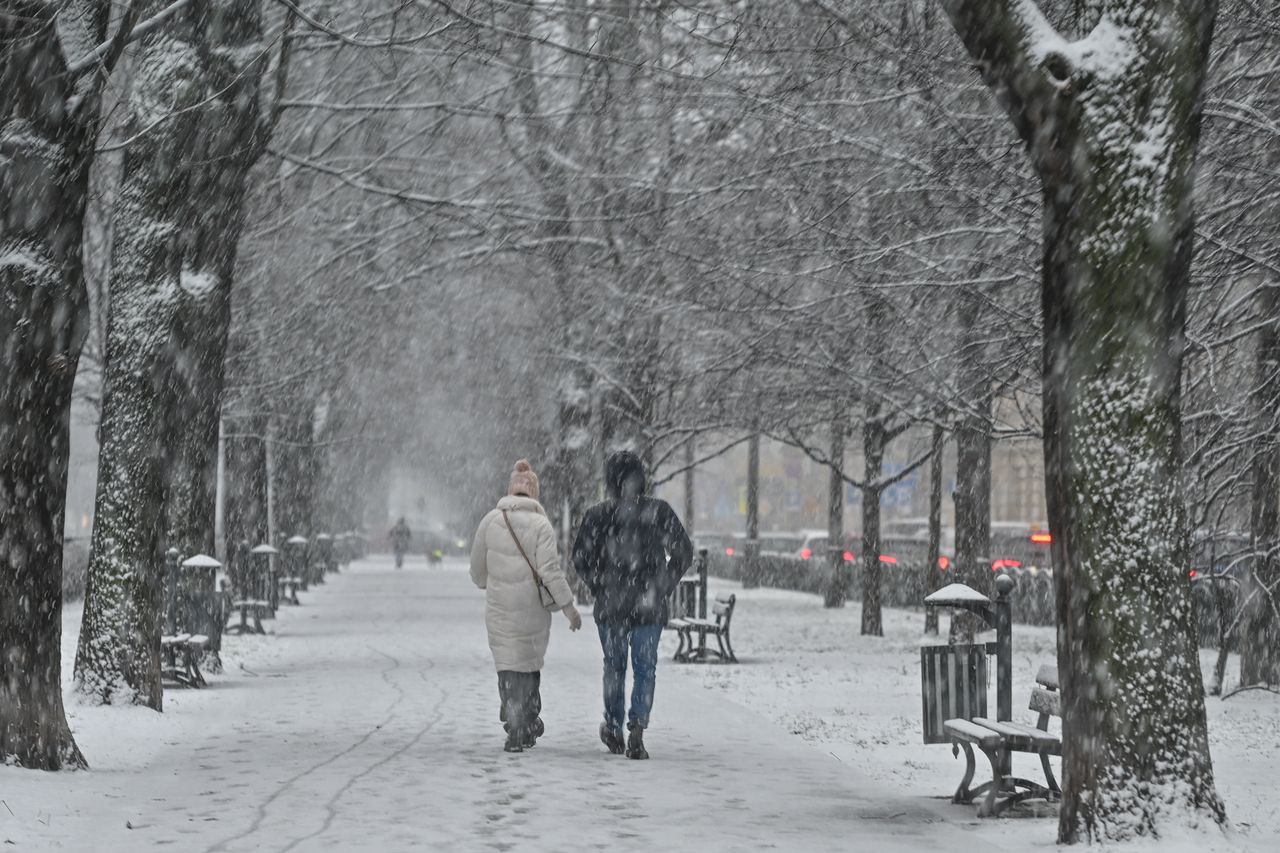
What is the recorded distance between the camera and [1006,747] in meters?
8.76

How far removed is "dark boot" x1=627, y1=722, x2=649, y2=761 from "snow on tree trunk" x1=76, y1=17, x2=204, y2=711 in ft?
14.1

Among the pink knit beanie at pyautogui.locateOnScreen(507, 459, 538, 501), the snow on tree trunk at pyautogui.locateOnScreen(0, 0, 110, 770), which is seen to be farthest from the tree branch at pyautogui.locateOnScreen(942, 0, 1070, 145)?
the snow on tree trunk at pyautogui.locateOnScreen(0, 0, 110, 770)

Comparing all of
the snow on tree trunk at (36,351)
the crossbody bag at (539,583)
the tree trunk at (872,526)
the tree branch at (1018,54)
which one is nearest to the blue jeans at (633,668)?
the crossbody bag at (539,583)

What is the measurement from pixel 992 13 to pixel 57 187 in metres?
5.27

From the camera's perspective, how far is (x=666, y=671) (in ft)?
63.7

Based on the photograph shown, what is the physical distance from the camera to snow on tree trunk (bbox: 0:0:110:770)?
9.58 m

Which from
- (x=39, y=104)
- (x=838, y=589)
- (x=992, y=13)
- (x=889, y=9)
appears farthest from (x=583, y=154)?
(x=992, y=13)

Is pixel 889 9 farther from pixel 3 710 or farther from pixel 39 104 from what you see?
pixel 3 710

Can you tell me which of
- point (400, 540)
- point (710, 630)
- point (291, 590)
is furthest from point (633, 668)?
point (400, 540)

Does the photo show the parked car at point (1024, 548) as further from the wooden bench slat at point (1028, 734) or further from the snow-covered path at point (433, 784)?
the wooden bench slat at point (1028, 734)

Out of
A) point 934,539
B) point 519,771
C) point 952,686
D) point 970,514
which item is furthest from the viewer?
point 934,539

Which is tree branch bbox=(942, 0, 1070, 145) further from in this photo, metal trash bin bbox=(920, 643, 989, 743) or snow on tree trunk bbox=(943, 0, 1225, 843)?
metal trash bin bbox=(920, 643, 989, 743)

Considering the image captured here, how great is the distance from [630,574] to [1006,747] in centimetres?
297

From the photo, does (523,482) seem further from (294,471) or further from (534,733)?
(294,471)
